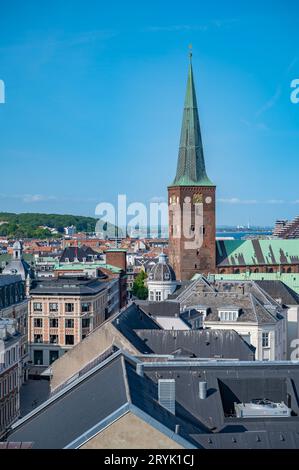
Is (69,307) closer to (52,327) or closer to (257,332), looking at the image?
(52,327)

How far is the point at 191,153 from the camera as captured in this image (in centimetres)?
9712

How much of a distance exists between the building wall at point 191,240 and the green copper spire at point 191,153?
1.23 meters

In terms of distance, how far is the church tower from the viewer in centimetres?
9531

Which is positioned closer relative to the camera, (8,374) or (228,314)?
(8,374)

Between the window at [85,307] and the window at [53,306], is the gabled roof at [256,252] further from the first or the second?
the window at [53,306]

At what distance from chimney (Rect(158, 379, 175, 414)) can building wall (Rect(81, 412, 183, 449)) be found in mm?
4503

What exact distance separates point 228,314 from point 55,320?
22038 millimetres

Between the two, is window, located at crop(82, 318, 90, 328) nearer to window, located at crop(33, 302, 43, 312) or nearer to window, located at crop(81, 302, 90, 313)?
window, located at crop(81, 302, 90, 313)

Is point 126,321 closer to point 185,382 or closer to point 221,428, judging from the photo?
point 185,382

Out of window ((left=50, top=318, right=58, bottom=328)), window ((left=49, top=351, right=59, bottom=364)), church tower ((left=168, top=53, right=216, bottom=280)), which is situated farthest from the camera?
church tower ((left=168, top=53, right=216, bottom=280))

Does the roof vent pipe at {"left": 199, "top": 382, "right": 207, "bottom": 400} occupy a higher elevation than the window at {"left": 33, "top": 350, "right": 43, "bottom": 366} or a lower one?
higher

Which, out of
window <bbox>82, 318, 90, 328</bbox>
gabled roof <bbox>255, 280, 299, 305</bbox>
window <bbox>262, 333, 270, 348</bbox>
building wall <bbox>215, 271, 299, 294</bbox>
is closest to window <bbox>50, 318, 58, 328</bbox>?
window <bbox>82, 318, 90, 328</bbox>

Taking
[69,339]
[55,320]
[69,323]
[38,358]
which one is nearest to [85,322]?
[69,323]

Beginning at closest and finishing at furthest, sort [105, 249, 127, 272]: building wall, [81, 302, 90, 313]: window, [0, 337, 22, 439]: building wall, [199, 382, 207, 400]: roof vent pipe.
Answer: [199, 382, 207, 400]: roof vent pipe
[0, 337, 22, 439]: building wall
[81, 302, 90, 313]: window
[105, 249, 127, 272]: building wall
